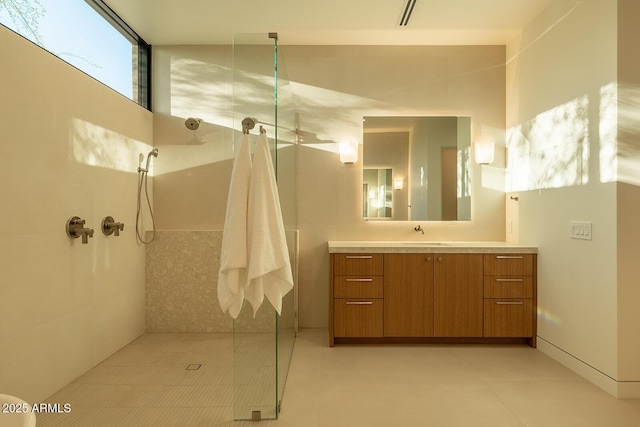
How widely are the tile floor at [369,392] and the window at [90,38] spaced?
2154 mm

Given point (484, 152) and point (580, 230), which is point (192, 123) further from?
point (580, 230)

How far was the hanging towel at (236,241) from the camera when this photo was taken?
76.7 inches

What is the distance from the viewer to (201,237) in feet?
12.0

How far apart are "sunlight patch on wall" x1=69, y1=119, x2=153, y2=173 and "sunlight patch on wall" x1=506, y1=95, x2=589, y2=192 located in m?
3.36

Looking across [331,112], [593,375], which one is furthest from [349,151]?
[593,375]

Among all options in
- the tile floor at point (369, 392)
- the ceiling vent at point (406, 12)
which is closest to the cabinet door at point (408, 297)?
the tile floor at point (369, 392)

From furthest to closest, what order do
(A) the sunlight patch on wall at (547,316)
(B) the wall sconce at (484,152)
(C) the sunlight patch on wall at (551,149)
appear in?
(B) the wall sconce at (484,152)
(A) the sunlight patch on wall at (547,316)
(C) the sunlight patch on wall at (551,149)

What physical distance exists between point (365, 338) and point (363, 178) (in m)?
1.46

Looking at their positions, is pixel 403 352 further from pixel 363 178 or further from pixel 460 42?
pixel 460 42

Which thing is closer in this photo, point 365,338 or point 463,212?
point 365,338

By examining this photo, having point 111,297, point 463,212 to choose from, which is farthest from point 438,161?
point 111,297

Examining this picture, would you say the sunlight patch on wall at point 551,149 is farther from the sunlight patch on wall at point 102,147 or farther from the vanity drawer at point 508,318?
the sunlight patch on wall at point 102,147

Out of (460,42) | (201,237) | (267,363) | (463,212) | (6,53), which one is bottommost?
(267,363)

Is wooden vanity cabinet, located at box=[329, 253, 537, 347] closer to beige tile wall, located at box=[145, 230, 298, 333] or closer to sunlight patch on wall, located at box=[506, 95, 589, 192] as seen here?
sunlight patch on wall, located at box=[506, 95, 589, 192]
